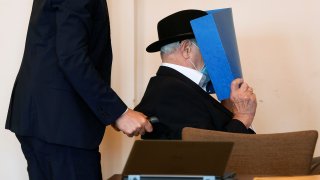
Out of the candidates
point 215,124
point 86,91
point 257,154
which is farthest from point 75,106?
point 257,154

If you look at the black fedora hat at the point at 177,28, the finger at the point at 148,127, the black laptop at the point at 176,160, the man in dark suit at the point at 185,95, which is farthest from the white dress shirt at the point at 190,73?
the black laptop at the point at 176,160

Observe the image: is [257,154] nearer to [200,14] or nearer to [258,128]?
[200,14]

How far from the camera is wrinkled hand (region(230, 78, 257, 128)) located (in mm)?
1844

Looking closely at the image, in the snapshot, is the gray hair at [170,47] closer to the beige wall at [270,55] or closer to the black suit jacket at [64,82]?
the black suit jacket at [64,82]

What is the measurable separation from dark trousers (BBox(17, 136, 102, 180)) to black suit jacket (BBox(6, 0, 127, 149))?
4 centimetres

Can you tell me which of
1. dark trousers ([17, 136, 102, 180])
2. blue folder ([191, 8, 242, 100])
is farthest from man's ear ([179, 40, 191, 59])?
dark trousers ([17, 136, 102, 180])

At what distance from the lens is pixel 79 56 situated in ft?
4.95

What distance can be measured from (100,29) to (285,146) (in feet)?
2.49

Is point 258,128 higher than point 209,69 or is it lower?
lower

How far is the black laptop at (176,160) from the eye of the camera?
1030 mm

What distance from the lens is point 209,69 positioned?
1.86 m

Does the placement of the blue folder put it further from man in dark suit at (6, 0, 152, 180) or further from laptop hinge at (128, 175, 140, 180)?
laptop hinge at (128, 175, 140, 180)

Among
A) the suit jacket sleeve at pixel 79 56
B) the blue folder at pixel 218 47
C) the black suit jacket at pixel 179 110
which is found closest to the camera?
the suit jacket sleeve at pixel 79 56

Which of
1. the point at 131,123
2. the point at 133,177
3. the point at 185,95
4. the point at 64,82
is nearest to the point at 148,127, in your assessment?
the point at 131,123
